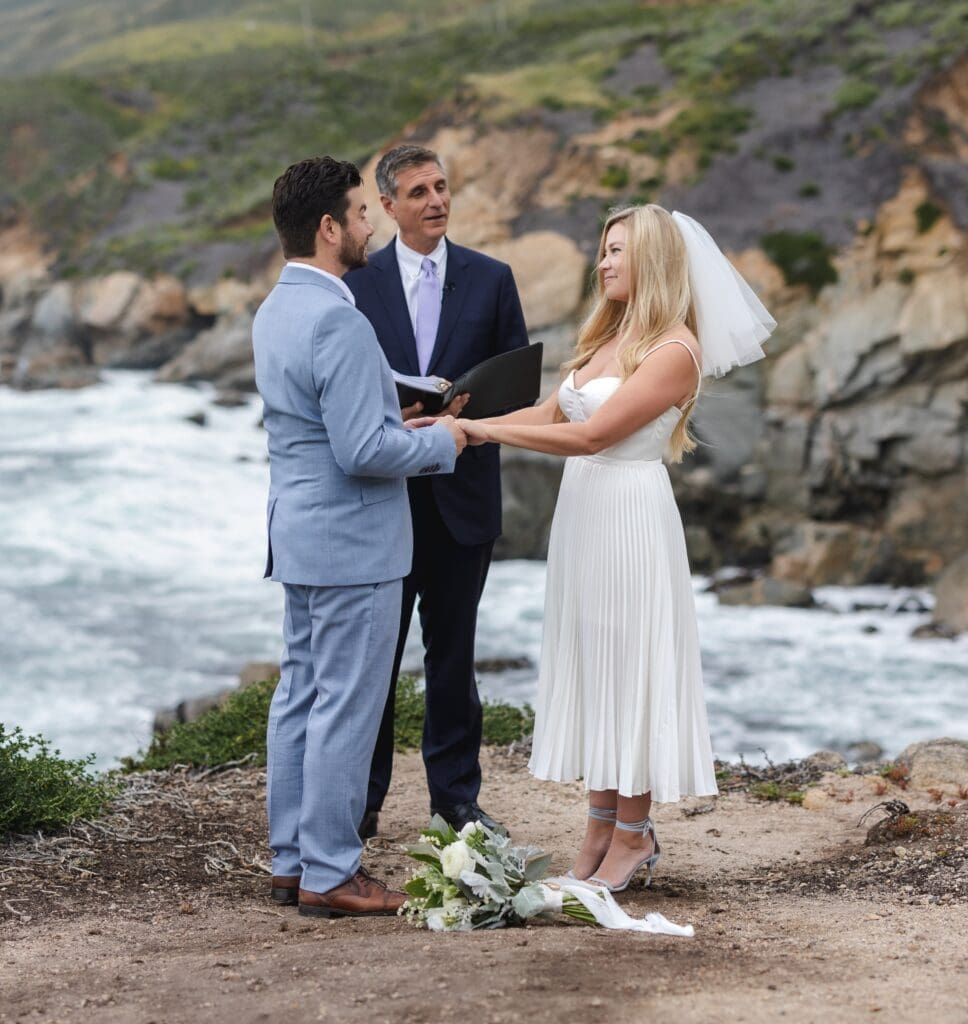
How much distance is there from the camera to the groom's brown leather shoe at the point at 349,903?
4.65m

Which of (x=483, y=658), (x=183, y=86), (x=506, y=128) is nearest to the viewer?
(x=483, y=658)

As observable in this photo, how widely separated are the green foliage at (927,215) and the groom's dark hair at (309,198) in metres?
20.3

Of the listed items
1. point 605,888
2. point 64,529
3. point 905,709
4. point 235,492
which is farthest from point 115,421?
point 605,888

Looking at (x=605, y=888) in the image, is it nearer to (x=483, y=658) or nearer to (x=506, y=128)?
(x=483, y=658)

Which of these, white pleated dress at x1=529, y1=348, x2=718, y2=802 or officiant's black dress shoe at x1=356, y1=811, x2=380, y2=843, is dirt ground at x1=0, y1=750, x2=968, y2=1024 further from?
white pleated dress at x1=529, y1=348, x2=718, y2=802

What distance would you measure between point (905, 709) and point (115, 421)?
19.1 m

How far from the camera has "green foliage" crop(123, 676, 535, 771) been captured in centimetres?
754

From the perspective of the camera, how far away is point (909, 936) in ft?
14.5

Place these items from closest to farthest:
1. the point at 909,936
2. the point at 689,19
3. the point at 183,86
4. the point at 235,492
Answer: the point at 909,936 → the point at 235,492 → the point at 689,19 → the point at 183,86

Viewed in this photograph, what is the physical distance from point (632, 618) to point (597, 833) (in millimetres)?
854

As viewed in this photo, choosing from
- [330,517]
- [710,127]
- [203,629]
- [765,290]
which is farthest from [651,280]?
[710,127]

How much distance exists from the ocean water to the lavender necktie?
3879 mm

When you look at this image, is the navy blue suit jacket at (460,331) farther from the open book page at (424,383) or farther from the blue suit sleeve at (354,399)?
the blue suit sleeve at (354,399)

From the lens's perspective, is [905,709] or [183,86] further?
[183,86]
